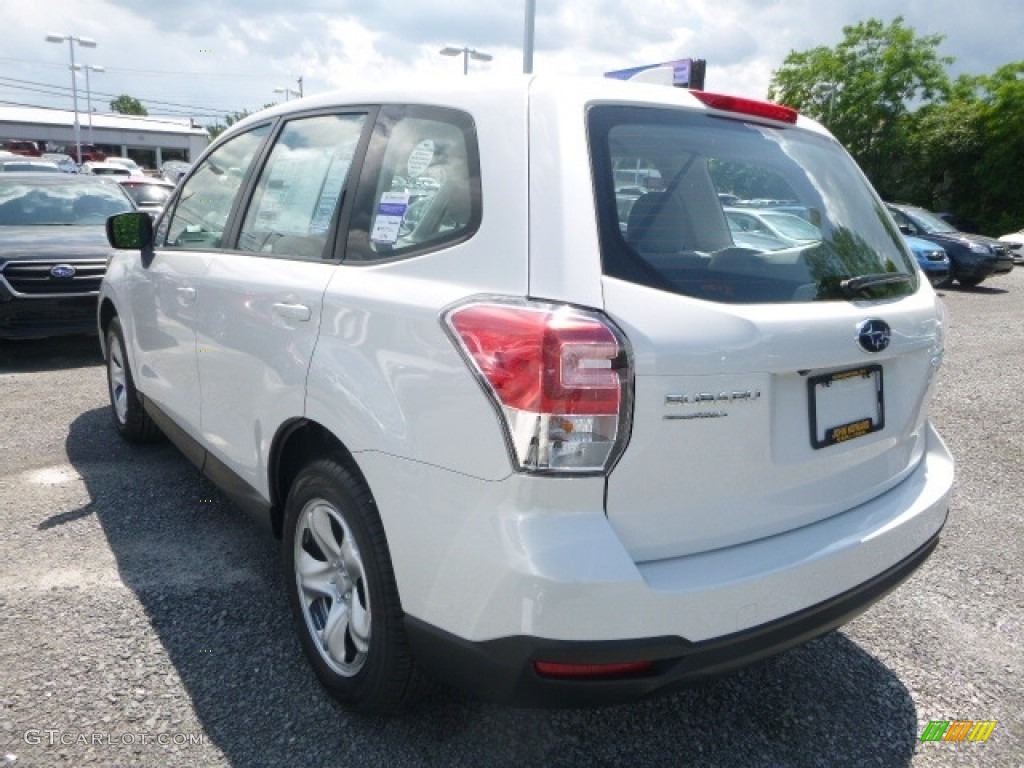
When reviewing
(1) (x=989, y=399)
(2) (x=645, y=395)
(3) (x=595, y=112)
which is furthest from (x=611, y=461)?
(1) (x=989, y=399)

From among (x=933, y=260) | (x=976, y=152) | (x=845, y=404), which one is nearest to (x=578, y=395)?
(x=845, y=404)

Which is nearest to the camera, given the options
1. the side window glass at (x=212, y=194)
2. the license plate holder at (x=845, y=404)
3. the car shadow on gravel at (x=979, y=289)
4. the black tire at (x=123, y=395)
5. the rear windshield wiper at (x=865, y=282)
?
the license plate holder at (x=845, y=404)

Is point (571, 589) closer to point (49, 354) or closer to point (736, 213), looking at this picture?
point (736, 213)

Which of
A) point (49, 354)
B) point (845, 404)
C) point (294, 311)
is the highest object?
point (294, 311)

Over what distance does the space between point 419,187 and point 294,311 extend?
56 centimetres

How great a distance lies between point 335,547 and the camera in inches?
94.0

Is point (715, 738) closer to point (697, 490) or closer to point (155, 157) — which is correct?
point (697, 490)

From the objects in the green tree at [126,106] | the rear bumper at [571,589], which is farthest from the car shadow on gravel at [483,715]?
the green tree at [126,106]

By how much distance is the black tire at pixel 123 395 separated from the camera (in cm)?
447

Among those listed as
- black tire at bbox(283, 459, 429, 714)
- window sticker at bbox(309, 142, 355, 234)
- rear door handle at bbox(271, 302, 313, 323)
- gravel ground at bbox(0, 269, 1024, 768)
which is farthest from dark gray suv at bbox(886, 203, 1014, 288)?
black tire at bbox(283, 459, 429, 714)

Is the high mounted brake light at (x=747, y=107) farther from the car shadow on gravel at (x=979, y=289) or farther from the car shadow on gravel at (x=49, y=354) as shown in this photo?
the car shadow on gravel at (x=979, y=289)

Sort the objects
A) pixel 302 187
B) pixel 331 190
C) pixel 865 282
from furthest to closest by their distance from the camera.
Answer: pixel 302 187 → pixel 331 190 → pixel 865 282

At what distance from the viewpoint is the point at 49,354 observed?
734 cm

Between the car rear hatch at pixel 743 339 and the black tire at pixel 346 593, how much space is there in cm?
70
